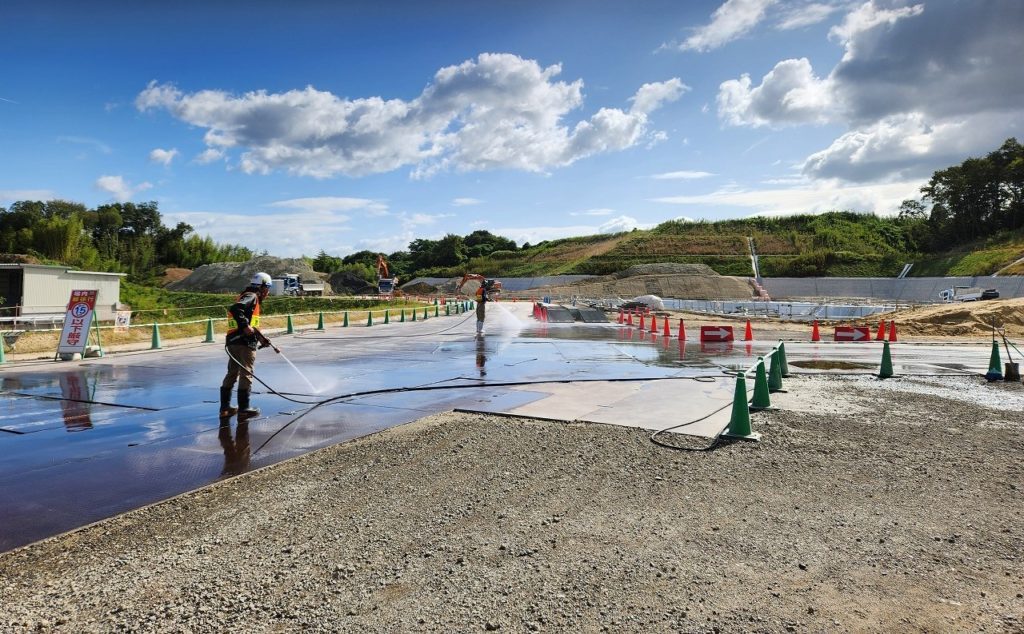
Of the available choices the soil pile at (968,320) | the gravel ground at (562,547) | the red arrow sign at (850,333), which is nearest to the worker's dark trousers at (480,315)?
the red arrow sign at (850,333)

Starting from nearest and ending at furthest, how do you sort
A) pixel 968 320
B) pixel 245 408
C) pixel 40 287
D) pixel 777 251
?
1. pixel 245 408
2. pixel 968 320
3. pixel 40 287
4. pixel 777 251

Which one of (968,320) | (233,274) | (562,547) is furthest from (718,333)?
(233,274)

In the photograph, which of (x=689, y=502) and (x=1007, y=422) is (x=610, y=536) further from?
(x=1007, y=422)

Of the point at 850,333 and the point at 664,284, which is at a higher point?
the point at 664,284

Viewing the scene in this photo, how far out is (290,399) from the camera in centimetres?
991

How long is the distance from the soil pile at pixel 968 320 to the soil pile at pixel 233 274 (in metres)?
70.3

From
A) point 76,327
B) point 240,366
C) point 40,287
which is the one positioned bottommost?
point 240,366

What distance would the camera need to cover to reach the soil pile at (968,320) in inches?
984

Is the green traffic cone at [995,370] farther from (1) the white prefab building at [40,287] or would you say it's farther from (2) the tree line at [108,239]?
(2) the tree line at [108,239]

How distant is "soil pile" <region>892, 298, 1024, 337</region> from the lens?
82.0 feet

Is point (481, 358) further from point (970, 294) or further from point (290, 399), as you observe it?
point (970, 294)

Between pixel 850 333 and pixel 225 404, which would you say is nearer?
pixel 225 404

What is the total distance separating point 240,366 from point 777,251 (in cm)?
8762

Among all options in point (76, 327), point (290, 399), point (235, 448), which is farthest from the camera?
point (76, 327)
